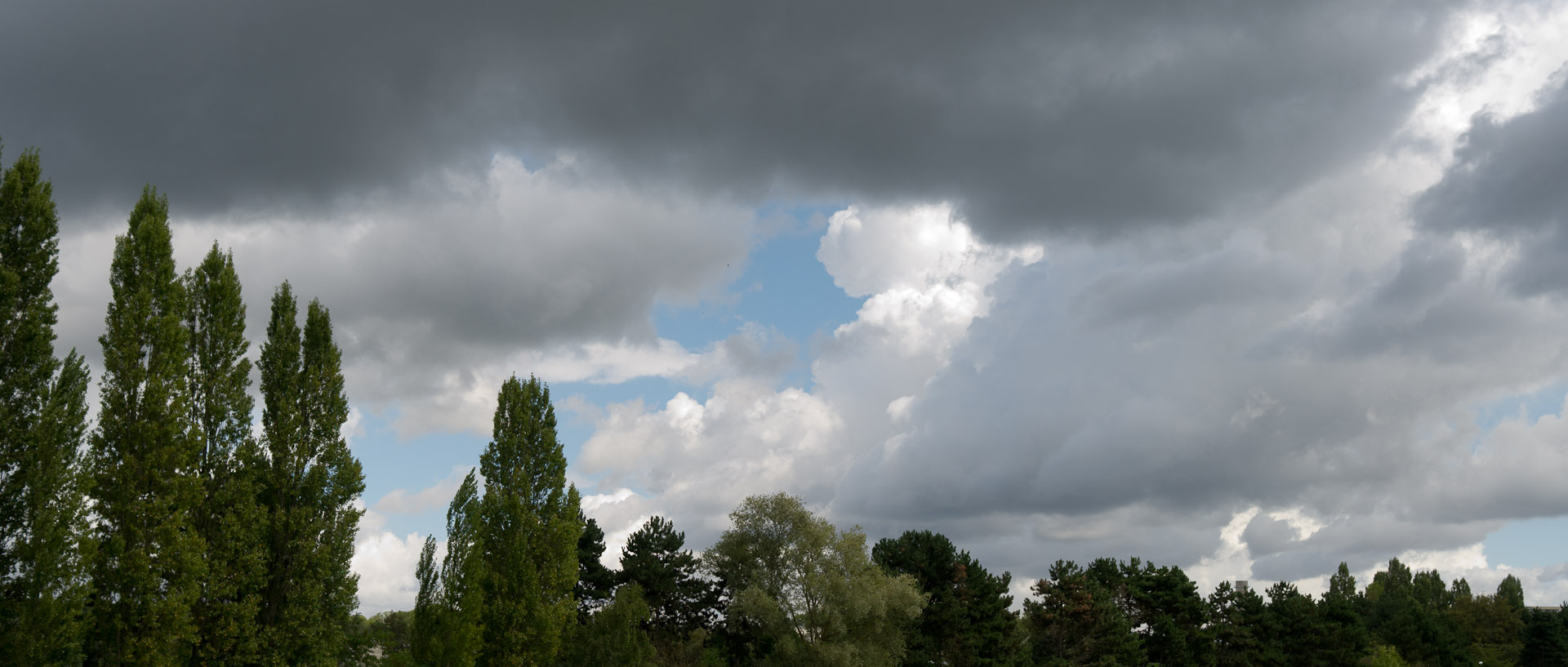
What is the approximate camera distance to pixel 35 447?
37.3 m

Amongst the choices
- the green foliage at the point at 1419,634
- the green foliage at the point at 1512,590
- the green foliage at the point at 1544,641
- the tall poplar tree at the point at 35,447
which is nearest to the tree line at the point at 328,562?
the tall poplar tree at the point at 35,447

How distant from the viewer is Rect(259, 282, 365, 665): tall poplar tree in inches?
1763

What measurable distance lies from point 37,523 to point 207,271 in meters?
15.3

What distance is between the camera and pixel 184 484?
40.4 metres

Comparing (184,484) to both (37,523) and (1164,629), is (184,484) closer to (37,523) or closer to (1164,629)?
(37,523)

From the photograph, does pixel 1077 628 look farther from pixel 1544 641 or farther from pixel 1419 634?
pixel 1544 641

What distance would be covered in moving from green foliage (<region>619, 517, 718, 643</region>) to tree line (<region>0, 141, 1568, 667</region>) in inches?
8.0

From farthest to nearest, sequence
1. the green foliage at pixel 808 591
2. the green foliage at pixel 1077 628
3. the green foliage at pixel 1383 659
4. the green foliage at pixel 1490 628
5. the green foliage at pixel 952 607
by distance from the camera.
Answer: the green foliage at pixel 1490 628 → the green foliage at pixel 1383 659 → the green foliage at pixel 1077 628 → the green foliage at pixel 952 607 → the green foliage at pixel 808 591

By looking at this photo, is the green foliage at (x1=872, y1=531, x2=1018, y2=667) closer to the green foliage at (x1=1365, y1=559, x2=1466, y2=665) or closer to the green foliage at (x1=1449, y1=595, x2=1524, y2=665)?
the green foliage at (x1=1365, y1=559, x2=1466, y2=665)

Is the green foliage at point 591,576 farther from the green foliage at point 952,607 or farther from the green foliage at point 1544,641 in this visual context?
the green foliage at point 1544,641

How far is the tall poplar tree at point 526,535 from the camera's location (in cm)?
5822

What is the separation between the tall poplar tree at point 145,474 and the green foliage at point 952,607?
51.6 m

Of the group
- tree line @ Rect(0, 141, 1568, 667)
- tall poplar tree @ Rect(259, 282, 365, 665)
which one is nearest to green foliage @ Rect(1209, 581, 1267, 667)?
tree line @ Rect(0, 141, 1568, 667)

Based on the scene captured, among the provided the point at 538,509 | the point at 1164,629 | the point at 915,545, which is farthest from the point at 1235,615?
the point at 538,509
